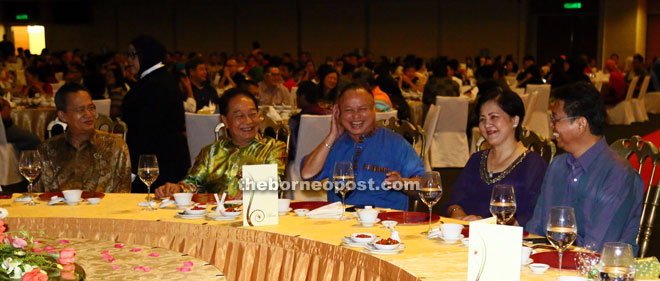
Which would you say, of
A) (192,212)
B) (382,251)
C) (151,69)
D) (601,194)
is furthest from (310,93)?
(382,251)

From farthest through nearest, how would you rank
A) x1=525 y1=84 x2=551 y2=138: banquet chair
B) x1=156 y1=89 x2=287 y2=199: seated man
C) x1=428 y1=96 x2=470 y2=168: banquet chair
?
x1=525 y1=84 x2=551 y2=138: banquet chair < x1=428 y1=96 x2=470 y2=168: banquet chair < x1=156 y1=89 x2=287 y2=199: seated man

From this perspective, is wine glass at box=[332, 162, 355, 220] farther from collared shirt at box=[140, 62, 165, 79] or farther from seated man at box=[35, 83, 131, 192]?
collared shirt at box=[140, 62, 165, 79]

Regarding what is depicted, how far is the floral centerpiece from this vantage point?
1701 mm

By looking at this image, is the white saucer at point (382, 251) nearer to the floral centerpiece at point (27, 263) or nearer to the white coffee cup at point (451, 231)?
the white coffee cup at point (451, 231)

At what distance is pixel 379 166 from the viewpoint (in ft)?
11.9

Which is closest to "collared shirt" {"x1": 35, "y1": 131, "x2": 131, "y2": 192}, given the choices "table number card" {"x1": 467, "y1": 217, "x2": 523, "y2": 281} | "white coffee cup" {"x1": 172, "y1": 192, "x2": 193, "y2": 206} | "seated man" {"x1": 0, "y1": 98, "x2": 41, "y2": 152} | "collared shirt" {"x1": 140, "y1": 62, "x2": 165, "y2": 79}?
"white coffee cup" {"x1": 172, "y1": 192, "x2": 193, "y2": 206}

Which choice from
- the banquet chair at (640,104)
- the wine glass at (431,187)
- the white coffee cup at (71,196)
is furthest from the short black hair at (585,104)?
the banquet chair at (640,104)

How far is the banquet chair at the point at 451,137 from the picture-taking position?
27.6 ft

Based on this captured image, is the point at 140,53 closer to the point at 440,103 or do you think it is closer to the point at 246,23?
the point at 440,103

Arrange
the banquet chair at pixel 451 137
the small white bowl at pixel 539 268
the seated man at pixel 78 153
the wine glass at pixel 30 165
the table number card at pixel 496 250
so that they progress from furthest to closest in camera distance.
Result: 1. the banquet chair at pixel 451 137
2. the seated man at pixel 78 153
3. the wine glass at pixel 30 165
4. the small white bowl at pixel 539 268
5. the table number card at pixel 496 250

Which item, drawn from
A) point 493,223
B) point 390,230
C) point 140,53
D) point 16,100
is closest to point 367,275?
point 390,230

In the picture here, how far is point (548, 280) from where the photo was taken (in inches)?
79.1

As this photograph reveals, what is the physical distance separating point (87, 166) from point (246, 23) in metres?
17.7

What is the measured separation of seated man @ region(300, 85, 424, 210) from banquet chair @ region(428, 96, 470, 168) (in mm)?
4820
